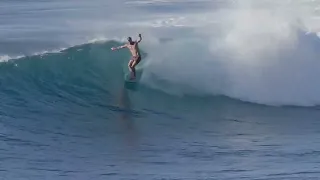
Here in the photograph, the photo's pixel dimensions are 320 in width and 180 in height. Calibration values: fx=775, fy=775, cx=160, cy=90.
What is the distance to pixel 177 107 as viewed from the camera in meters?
18.6

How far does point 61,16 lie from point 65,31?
7.52 meters

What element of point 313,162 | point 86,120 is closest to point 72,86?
point 86,120

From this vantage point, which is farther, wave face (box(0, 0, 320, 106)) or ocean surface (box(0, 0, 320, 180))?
wave face (box(0, 0, 320, 106))

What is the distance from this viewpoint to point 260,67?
20.6m

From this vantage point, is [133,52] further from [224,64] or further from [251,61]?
[251,61]

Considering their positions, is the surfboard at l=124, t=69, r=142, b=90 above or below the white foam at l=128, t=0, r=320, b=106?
below

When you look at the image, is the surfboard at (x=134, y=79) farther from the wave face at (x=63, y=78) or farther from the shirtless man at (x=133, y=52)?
the shirtless man at (x=133, y=52)

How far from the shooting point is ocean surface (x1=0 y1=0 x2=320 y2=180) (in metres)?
13.3

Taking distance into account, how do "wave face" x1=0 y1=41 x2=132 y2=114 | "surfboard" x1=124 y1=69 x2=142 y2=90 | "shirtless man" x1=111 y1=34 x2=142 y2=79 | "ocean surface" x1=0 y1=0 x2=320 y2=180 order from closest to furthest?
"ocean surface" x1=0 y1=0 x2=320 y2=180 → "wave face" x1=0 y1=41 x2=132 y2=114 → "shirtless man" x1=111 y1=34 x2=142 y2=79 → "surfboard" x1=124 y1=69 x2=142 y2=90

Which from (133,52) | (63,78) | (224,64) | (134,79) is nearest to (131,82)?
(134,79)

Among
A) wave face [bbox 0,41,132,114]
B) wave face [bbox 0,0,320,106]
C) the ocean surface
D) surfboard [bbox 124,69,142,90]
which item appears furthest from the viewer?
wave face [bbox 0,0,320,106]

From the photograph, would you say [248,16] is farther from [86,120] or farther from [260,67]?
[86,120]

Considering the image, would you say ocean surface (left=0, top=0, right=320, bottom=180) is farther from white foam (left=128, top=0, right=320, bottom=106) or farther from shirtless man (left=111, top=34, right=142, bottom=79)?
shirtless man (left=111, top=34, right=142, bottom=79)

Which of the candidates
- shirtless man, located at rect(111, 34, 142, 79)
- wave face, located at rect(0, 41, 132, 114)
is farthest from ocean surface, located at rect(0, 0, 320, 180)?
shirtless man, located at rect(111, 34, 142, 79)
